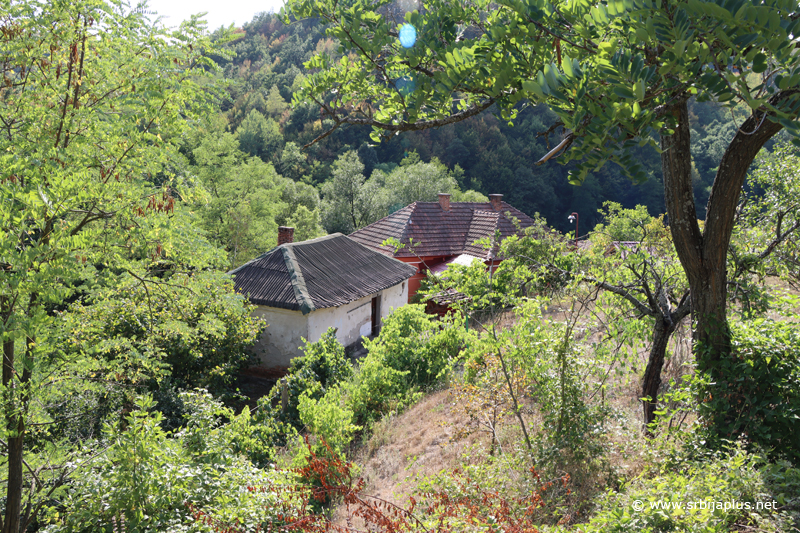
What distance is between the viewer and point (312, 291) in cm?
1539

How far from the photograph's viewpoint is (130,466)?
13.7 ft

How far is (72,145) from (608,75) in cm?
512

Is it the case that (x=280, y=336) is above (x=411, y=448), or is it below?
above

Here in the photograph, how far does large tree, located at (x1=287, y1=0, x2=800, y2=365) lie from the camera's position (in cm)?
210

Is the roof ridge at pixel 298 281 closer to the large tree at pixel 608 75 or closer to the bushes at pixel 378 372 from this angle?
the bushes at pixel 378 372

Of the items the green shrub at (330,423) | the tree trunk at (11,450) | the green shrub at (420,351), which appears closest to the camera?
the tree trunk at (11,450)

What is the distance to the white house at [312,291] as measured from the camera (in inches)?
591

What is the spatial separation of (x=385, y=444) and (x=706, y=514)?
5380 mm

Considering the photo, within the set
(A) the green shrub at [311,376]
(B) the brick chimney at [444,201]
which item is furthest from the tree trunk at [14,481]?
(B) the brick chimney at [444,201]

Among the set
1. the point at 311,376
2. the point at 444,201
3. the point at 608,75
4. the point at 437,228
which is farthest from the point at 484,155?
the point at 608,75

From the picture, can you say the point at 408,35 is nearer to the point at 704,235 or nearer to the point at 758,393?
the point at 704,235

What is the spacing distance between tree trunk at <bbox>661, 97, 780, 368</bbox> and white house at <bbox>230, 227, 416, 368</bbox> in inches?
434

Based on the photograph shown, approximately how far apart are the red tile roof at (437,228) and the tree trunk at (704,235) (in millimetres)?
20028

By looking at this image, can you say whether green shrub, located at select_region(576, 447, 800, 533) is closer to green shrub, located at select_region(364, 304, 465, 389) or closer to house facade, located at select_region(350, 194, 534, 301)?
green shrub, located at select_region(364, 304, 465, 389)
